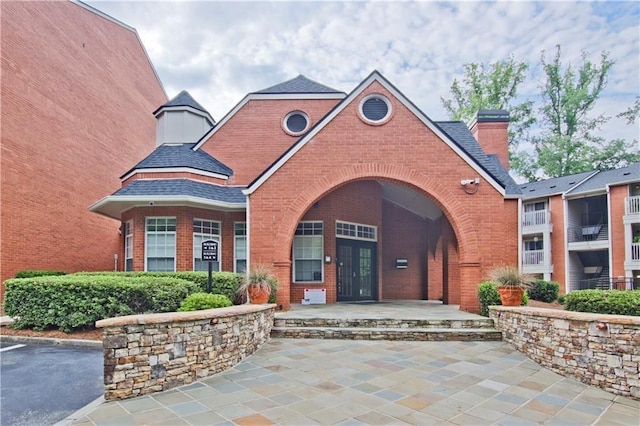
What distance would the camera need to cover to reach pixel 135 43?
20.6 m

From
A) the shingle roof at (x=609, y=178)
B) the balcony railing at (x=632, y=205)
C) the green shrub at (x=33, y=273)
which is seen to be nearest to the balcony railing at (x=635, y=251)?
the balcony railing at (x=632, y=205)

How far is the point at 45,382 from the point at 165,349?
1.88 m

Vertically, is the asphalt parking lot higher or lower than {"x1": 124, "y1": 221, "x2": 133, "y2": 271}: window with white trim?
lower

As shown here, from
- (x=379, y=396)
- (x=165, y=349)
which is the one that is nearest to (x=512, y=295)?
(x=379, y=396)

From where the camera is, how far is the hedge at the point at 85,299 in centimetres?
818

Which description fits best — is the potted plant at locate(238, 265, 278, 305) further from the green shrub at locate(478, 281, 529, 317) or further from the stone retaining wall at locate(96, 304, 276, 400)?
the green shrub at locate(478, 281, 529, 317)

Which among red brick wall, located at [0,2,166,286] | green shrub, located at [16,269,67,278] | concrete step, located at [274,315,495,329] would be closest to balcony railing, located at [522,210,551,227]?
concrete step, located at [274,315,495,329]

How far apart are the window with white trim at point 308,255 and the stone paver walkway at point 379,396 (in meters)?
5.63

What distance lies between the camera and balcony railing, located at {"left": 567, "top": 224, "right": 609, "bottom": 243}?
71.3ft

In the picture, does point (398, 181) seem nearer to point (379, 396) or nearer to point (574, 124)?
point (379, 396)

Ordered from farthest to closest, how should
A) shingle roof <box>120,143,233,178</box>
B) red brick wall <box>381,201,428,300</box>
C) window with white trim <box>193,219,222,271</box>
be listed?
red brick wall <box>381,201,428,300</box>
shingle roof <box>120,143,233,178</box>
window with white trim <box>193,219,222,271</box>

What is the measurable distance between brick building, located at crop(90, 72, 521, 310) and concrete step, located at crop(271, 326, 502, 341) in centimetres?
191

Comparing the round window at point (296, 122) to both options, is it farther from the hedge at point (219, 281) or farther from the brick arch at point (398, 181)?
the hedge at point (219, 281)

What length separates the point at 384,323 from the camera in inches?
330
